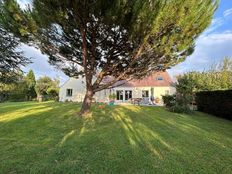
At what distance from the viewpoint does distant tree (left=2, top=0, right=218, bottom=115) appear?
28.9ft

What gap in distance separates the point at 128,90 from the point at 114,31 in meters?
23.7

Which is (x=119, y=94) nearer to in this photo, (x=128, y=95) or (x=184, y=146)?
(x=128, y=95)

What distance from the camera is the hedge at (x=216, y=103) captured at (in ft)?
53.3

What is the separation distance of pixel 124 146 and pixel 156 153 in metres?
1.17

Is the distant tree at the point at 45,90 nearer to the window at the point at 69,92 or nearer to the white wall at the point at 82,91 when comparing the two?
the white wall at the point at 82,91

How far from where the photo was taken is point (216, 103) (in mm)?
18141

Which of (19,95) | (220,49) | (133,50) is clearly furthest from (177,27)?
(19,95)

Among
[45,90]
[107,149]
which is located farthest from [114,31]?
[45,90]

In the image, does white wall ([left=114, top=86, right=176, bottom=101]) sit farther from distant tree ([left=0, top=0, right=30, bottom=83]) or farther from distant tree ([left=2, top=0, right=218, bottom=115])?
distant tree ([left=0, top=0, right=30, bottom=83])

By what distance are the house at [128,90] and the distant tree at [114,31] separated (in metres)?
20.7

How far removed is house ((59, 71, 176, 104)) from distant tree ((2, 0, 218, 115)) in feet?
68.0

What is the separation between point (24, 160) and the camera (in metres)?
5.46

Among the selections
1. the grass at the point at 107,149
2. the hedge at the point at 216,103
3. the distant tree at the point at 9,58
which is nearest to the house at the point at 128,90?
the hedge at the point at 216,103

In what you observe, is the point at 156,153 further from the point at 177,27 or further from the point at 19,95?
the point at 19,95
